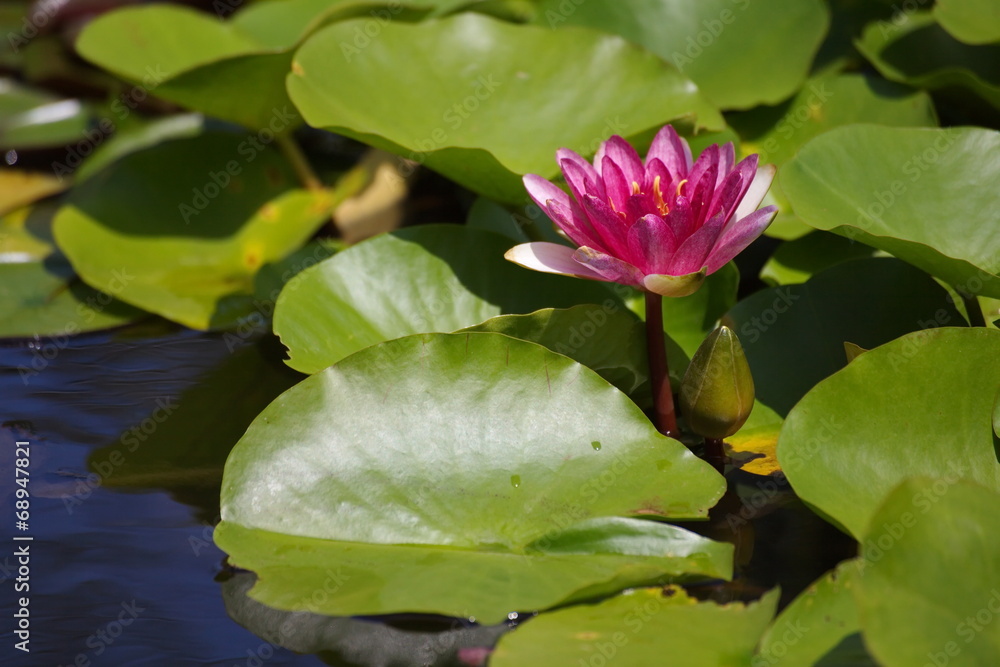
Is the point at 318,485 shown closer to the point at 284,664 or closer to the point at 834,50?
the point at 284,664

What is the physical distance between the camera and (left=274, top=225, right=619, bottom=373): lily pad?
160 centimetres

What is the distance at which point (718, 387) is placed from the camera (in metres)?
1.34

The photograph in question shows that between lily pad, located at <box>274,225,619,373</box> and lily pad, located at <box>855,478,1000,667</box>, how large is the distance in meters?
0.72

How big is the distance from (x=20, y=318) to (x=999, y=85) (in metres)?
2.55

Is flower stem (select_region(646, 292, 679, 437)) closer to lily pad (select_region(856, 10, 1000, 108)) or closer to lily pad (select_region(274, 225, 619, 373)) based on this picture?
lily pad (select_region(274, 225, 619, 373))

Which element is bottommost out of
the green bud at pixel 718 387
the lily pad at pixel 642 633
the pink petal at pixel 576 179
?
the lily pad at pixel 642 633

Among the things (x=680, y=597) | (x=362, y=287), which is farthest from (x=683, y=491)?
(x=362, y=287)

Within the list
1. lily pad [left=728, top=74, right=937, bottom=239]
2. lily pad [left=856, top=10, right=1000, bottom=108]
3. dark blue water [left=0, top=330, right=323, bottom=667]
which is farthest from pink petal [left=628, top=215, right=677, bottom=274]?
lily pad [left=856, top=10, right=1000, bottom=108]

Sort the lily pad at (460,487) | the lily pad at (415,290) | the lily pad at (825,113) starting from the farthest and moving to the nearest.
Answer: the lily pad at (825,113) < the lily pad at (415,290) < the lily pad at (460,487)

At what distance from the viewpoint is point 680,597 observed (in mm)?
1151

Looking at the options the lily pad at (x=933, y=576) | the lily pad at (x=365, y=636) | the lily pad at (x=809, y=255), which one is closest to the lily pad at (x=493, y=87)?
the lily pad at (x=809, y=255)

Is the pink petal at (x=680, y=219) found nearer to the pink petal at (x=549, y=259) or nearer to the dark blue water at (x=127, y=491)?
the pink petal at (x=549, y=259)
